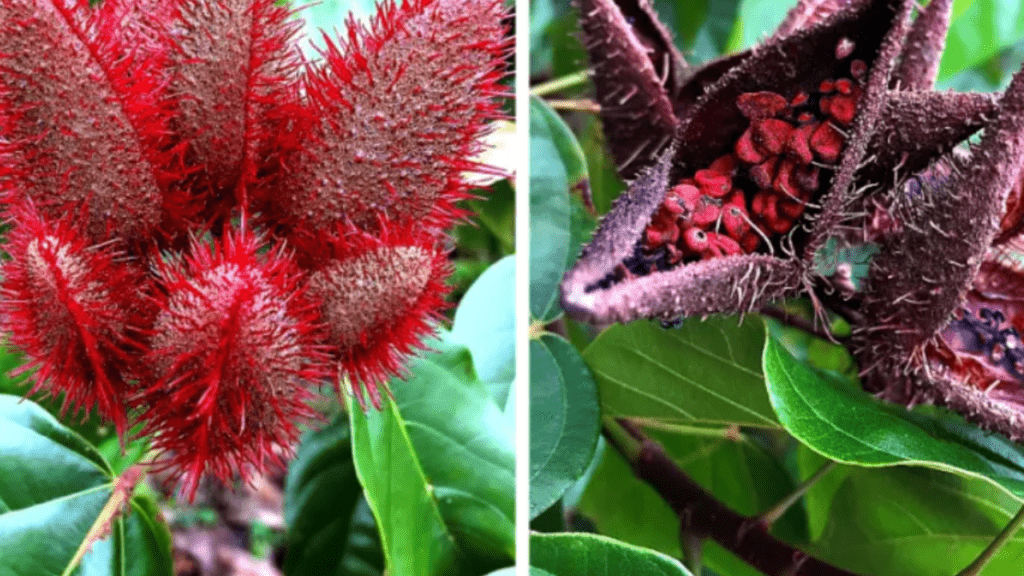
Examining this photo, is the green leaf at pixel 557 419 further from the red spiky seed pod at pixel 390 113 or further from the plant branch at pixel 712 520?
the red spiky seed pod at pixel 390 113

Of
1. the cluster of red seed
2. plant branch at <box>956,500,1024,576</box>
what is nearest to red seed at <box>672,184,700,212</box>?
the cluster of red seed

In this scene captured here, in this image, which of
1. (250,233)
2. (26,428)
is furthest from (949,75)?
(26,428)

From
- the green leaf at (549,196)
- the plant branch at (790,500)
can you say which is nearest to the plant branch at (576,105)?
the green leaf at (549,196)

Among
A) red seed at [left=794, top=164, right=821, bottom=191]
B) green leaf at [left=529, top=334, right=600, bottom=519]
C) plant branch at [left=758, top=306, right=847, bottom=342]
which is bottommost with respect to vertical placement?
green leaf at [left=529, top=334, right=600, bottom=519]

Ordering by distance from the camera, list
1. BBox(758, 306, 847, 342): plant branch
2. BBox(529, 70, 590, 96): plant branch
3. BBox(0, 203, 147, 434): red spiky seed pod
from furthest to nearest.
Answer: BBox(529, 70, 590, 96): plant branch → BBox(758, 306, 847, 342): plant branch → BBox(0, 203, 147, 434): red spiky seed pod

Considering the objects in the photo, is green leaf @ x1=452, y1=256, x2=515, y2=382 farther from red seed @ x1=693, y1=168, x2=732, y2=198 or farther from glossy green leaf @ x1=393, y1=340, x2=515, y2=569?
Result: red seed @ x1=693, y1=168, x2=732, y2=198

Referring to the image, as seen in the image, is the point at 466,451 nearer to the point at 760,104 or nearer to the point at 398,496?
the point at 398,496

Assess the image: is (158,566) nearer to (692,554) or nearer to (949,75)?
(692,554)
